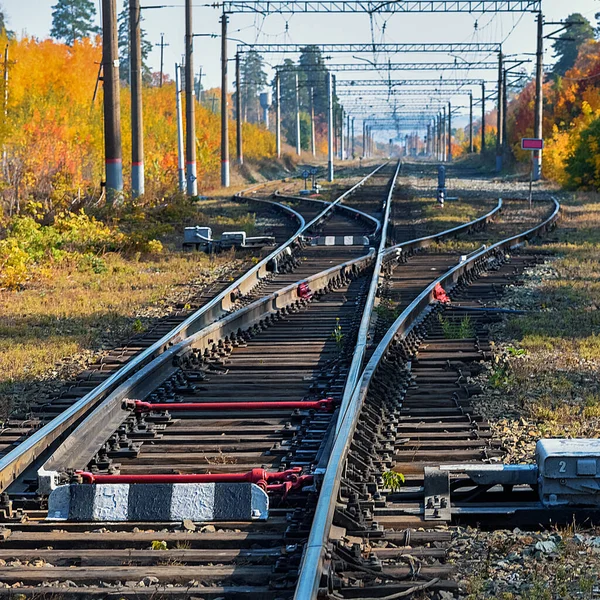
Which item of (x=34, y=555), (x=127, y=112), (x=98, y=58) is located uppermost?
(x=98, y=58)

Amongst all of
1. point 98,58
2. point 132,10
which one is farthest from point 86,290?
point 98,58

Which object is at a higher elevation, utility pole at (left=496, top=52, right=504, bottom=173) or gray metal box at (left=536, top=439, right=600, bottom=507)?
utility pole at (left=496, top=52, right=504, bottom=173)

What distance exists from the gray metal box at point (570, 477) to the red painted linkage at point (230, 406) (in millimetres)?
1992

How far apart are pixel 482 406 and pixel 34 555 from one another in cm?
375

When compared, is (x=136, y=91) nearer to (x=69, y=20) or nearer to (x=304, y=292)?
(x=304, y=292)

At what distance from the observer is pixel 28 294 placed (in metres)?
13.6

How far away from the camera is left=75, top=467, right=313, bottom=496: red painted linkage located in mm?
5453

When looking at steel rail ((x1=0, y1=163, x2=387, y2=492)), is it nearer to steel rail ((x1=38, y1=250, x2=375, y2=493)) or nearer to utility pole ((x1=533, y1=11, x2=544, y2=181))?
steel rail ((x1=38, y1=250, x2=375, y2=493))

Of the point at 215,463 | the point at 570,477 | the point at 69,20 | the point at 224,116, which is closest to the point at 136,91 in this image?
the point at 224,116

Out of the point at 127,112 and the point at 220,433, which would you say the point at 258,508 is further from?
the point at 127,112

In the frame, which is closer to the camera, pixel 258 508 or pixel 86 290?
pixel 258 508

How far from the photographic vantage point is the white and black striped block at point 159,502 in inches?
204

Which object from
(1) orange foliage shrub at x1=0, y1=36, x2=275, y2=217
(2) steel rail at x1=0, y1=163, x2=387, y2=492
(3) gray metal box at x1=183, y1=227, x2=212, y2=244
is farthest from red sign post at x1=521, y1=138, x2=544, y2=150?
(2) steel rail at x1=0, y1=163, x2=387, y2=492

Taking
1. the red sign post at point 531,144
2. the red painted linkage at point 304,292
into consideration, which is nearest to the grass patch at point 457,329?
the red painted linkage at point 304,292
